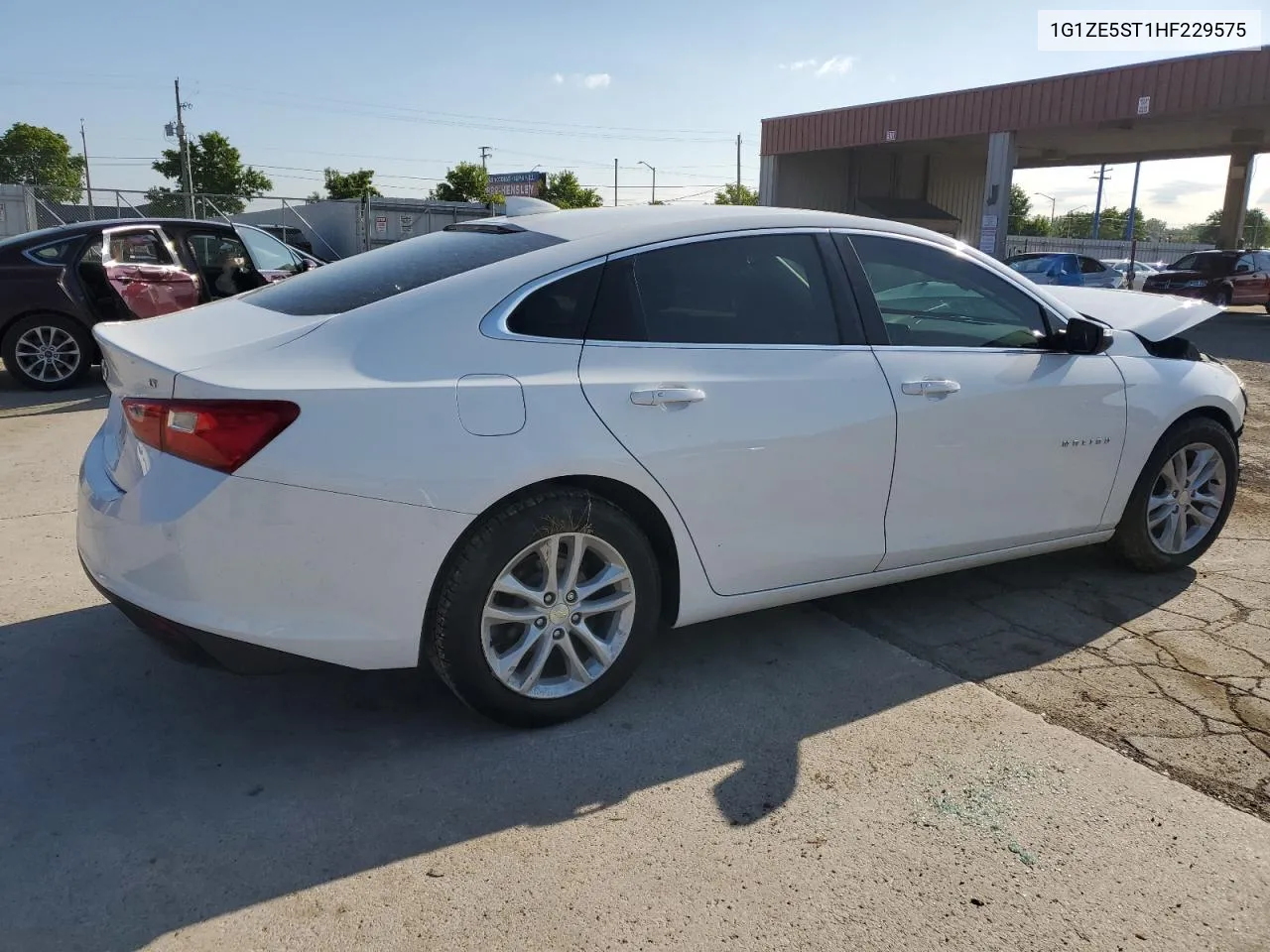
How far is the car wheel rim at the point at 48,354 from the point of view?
29.7 feet

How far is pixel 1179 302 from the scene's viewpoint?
15.7 ft

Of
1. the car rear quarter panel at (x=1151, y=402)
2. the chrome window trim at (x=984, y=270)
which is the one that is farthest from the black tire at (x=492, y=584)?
the car rear quarter panel at (x=1151, y=402)

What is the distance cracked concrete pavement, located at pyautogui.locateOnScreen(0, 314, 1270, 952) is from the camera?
230 centimetres

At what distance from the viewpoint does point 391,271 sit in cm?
334

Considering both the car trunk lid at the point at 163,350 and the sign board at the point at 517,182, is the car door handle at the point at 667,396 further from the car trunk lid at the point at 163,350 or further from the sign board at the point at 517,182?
the sign board at the point at 517,182

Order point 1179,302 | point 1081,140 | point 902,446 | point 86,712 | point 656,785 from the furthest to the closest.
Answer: point 1081,140, point 1179,302, point 902,446, point 86,712, point 656,785

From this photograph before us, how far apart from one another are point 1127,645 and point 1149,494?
33.5 inches

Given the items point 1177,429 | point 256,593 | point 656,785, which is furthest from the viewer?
point 1177,429

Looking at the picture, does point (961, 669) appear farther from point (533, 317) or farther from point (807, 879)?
point (533, 317)

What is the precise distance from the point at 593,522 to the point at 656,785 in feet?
2.54

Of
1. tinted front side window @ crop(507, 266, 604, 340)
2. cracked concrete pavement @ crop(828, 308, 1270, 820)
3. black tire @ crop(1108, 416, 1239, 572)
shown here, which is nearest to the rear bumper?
tinted front side window @ crop(507, 266, 604, 340)

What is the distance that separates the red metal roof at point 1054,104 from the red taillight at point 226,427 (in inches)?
903

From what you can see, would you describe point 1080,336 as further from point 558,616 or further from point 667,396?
point 558,616

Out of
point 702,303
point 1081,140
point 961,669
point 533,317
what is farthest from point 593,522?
point 1081,140
